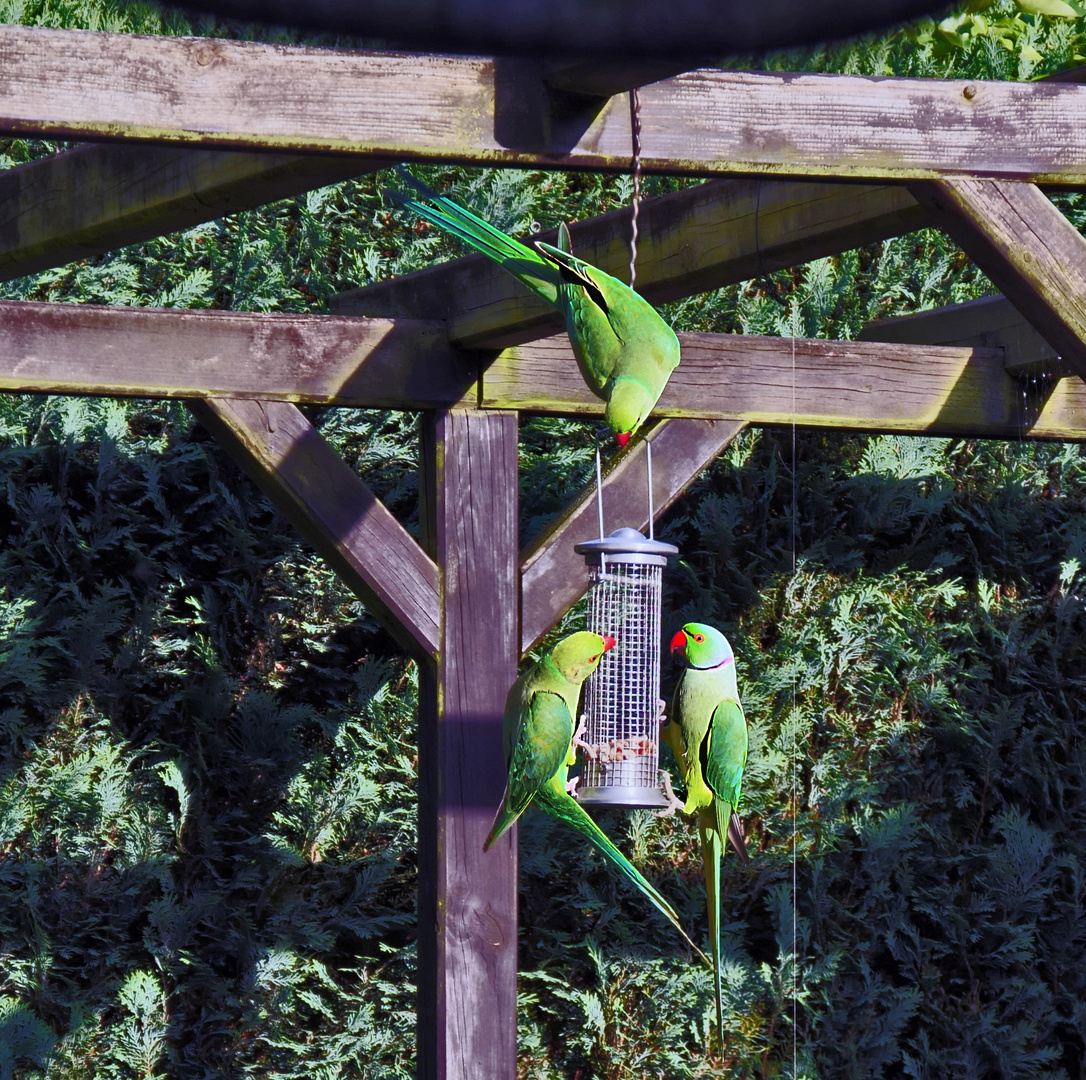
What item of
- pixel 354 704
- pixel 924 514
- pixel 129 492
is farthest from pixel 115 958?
pixel 924 514

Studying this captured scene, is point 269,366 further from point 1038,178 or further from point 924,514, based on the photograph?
point 924,514

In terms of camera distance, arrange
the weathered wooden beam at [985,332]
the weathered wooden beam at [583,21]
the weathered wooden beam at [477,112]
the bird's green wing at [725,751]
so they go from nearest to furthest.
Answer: the weathered wooden beam at [583,21] < the weathered wooden beam at [477,112] < the bird's green wing at [725,751] < the weathered wooden beam at [985,332]

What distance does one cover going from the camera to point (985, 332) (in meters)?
3.62

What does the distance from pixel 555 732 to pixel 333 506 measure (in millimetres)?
884

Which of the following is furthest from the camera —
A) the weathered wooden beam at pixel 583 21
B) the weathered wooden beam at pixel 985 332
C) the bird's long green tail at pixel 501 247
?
the weathered wooden beam at pixel 985 332

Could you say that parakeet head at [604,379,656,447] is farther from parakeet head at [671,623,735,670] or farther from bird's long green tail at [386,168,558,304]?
parakeet head at [671,623,735,670]

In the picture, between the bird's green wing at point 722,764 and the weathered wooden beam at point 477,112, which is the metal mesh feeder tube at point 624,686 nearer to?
the bird's green wing at point 722,764

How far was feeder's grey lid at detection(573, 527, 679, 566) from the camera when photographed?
90.0 inches

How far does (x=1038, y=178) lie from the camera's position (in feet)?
6.64

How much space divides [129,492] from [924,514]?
2.26 meters

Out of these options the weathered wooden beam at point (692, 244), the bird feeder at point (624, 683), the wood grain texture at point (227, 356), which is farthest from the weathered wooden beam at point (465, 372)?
the bird feeder at point (624, 683)

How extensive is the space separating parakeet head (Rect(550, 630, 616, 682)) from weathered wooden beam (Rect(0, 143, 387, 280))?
2.55ft

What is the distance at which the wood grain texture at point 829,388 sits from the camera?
324 centimetres

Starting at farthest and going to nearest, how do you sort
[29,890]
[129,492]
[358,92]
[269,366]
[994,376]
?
[129,492] < [29,890] < [994,376] < [269,366] < [358,92]
